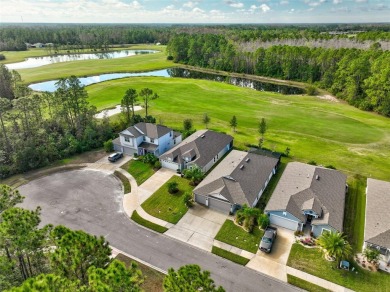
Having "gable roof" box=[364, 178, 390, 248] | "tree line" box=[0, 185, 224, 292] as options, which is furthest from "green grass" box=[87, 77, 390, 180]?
"tree line" box=[0, 185, 224, 292]

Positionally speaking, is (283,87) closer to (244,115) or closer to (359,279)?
(244,115)

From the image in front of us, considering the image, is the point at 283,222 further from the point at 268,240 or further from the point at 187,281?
the point at 187,281

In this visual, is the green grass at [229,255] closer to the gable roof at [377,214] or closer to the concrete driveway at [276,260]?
the concrete driveway at [276,260]

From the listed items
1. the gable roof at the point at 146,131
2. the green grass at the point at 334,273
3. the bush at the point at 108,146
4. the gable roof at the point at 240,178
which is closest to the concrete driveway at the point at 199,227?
the gable roof at the point at 240,178

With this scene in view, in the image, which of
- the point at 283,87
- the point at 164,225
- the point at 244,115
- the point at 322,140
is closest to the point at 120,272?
the point at 164,225

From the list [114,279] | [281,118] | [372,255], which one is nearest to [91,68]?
[281,118]

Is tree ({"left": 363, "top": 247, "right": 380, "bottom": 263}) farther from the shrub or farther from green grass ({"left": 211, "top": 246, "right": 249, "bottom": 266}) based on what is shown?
the shrub
